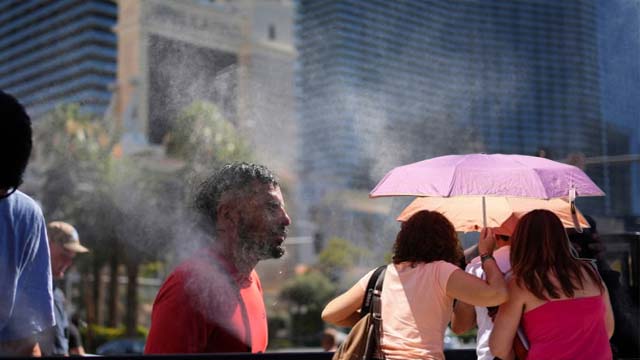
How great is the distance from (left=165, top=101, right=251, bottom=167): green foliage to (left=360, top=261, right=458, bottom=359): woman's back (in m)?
0.75

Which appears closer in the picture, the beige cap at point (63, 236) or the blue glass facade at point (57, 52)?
the blue glass facade at point (57, 52)

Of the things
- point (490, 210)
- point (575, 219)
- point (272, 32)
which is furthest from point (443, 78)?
point (575, 219)

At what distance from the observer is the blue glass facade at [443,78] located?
342 centimetres

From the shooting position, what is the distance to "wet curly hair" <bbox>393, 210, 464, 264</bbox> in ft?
8.09

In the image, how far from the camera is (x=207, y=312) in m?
2.10

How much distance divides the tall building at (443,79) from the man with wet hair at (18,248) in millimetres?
1577

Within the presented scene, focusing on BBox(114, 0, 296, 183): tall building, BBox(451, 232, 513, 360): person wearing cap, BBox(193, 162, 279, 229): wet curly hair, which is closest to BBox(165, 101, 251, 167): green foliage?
BBox(114, 0, 296, 183): tall building

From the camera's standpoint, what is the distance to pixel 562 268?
2441 mm

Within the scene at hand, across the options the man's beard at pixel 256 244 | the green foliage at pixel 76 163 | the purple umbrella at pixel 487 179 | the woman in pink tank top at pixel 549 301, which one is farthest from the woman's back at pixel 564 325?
the green foliage at pixel 76 163

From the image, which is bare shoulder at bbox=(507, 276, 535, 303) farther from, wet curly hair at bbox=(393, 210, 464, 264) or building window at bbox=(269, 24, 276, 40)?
building window at bbox=(269, 24, 276, 40)

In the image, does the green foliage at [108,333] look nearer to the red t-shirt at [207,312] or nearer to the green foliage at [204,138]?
the green foliage at [204,138]

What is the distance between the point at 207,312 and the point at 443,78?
1.91 m

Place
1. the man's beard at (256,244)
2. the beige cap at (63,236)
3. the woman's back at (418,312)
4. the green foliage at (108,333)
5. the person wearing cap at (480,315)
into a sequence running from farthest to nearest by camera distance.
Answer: the green foliage at (108,333) < the beige cap at (63,236) < the person wearing cap at (480,315) < the woman's back at (418,312) < the man's beard at (256,244)

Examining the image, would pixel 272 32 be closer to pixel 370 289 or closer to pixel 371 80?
pixel 371 80
